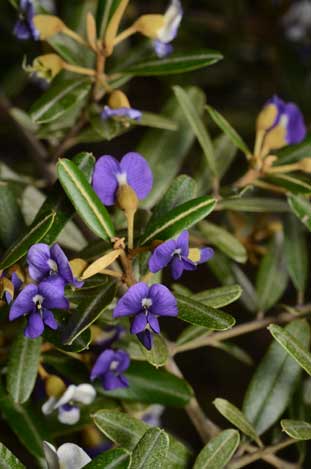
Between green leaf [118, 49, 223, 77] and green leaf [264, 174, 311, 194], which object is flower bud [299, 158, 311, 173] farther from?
green leaf [118, 49, 223, 77]

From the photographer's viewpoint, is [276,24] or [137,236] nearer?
[137,236]

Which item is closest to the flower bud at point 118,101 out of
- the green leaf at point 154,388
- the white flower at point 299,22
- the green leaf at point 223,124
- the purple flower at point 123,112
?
the purple flower at point 123,112

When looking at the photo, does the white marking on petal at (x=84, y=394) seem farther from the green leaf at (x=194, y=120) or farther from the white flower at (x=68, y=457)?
the green leaf at (x=194, y=120)

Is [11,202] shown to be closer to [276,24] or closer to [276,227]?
[276,227]

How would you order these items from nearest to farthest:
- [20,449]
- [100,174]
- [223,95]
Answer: [100,174]
[20,449]
[223,95]

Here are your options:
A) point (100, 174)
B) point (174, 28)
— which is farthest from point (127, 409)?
point (174, 28)

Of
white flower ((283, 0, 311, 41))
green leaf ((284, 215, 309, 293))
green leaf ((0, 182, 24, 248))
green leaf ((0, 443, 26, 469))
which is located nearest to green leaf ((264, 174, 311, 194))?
green leaf ((284, 215, 309, 293))

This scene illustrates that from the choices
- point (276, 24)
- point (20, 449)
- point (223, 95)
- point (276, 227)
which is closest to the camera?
point (276, 227)
